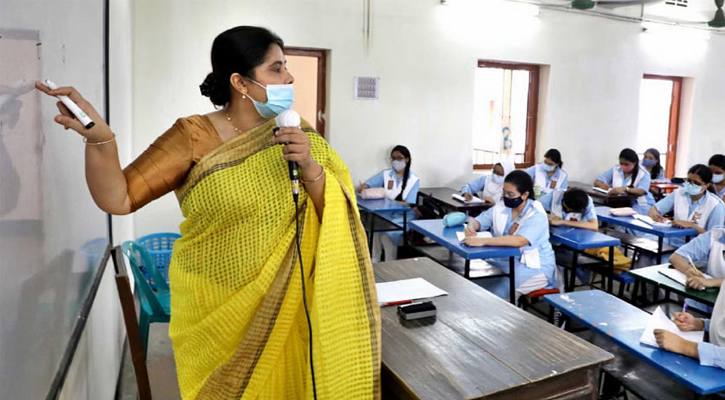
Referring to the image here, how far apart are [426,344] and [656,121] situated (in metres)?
7.38

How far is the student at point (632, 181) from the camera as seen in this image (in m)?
5.90

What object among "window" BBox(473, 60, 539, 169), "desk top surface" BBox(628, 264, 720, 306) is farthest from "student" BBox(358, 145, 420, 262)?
"desk top surface" BBox(628, 264, 720, 306)

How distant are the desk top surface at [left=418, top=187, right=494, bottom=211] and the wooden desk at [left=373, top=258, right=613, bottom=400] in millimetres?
3332

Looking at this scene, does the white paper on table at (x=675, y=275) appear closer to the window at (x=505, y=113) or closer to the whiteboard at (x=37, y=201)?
the whiteboard at (x=37, y=201)

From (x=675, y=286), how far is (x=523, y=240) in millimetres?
896

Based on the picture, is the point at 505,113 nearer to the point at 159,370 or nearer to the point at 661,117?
the point at 661,117

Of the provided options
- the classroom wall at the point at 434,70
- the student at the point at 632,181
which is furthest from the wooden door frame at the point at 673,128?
the student at the point at 632,181

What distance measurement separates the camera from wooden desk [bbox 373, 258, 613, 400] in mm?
1249

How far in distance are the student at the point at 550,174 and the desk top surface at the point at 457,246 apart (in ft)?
8.05

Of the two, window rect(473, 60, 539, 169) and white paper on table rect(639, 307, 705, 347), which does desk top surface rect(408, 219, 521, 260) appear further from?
window rect(473, 60, 539, 169)

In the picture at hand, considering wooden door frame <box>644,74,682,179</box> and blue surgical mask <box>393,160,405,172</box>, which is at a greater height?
wooden door frame <box>644,74,682,179</box>

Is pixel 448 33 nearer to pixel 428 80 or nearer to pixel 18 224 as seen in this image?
pixel 428 80

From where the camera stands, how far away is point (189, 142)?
120 centimetres

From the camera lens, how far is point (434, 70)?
5.82 meters
